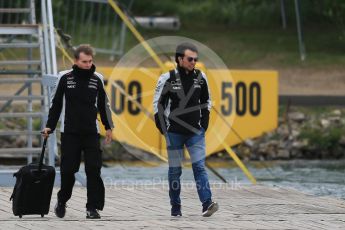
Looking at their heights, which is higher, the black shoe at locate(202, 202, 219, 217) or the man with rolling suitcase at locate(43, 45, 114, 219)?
the man with rolling suitcase at locate(43, 45, 114, 219)

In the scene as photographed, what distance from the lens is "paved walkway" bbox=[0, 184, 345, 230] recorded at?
12.1 meters

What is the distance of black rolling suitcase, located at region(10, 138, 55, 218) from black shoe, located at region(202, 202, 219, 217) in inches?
57.9

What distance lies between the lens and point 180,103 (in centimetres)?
1273

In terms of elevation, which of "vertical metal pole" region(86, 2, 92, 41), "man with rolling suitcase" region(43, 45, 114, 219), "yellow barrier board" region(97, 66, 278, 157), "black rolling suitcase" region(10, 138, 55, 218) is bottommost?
"yellow barrier board" region(97, 66, 278, 157)

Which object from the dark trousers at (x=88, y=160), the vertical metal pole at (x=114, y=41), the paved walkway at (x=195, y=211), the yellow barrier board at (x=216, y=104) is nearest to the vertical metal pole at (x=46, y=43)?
the paved walkway at (x=195, y=211)

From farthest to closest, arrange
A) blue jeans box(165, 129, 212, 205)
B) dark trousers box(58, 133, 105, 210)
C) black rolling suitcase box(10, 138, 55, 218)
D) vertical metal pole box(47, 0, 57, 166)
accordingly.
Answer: vertical metal pole box(47, 0, 57, 166)
blue jeans box(165, 129, 212, 205)
dark trousers box(58, 133, 105, 210)
black rolling suitcase box(10, 138, 55, 218)

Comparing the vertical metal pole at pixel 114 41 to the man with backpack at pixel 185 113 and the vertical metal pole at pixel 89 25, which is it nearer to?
the vertical metal pole at pixel 89 25

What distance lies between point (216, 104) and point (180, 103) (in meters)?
14.3

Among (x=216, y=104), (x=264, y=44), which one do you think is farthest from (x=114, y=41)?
(x=216, y=104)

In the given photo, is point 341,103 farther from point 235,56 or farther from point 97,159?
point 97,159

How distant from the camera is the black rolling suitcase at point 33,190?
491 inches

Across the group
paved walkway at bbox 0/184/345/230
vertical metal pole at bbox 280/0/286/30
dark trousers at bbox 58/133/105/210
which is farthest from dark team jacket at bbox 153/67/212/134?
vertical metal pole at bbox 280/0/286/30

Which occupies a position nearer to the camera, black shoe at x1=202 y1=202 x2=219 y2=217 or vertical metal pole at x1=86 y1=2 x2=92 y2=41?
black shoe at x1=202 y1=202 x2=219 y2=217

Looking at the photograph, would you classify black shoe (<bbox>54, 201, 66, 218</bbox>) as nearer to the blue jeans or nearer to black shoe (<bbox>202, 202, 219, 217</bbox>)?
the blue jeans
